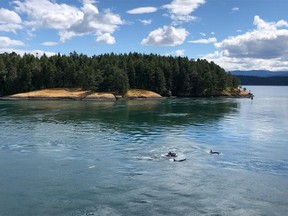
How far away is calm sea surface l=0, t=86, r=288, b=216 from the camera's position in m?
28.9

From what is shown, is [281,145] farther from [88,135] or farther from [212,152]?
[88,135]

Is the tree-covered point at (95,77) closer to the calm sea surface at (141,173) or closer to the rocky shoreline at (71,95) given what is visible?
the rocky shoreline at (71,95)

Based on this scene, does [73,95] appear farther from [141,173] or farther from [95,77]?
[141,173]

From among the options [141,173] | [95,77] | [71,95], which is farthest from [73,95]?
[141,173]

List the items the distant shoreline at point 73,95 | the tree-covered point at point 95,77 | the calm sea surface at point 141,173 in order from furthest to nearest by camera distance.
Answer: the tree-covered point at point 95,77 → the distant shoreline at point 73,95 → the calm sea surface at point 141,173

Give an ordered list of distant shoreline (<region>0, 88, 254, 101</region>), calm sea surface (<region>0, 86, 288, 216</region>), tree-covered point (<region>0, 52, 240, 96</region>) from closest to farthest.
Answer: calm sea surface (<region>0, 86, 288, 216</region>) → distant shoreline (<region>0, 88, 254, 101</region>) → tree-covered point (<region>0, 52, 240, 96</region>)

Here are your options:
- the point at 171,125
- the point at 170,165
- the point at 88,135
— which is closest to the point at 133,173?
the point at 170,165

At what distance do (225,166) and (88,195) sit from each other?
660 inches

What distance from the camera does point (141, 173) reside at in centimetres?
3762

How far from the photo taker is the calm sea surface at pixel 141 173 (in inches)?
1137

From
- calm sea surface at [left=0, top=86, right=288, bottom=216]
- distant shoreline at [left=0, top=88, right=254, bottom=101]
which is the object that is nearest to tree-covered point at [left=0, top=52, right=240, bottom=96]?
distant shoreline at [left=0, top=88, right=254, bottom=101]

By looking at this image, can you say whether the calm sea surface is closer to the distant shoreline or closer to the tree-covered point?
the distant shoreline

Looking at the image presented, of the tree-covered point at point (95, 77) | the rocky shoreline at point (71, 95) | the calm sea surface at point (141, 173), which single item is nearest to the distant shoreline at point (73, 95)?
the rocky shoreline at point (71, 95)

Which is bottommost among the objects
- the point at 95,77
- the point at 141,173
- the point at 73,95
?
the point at 141,173
